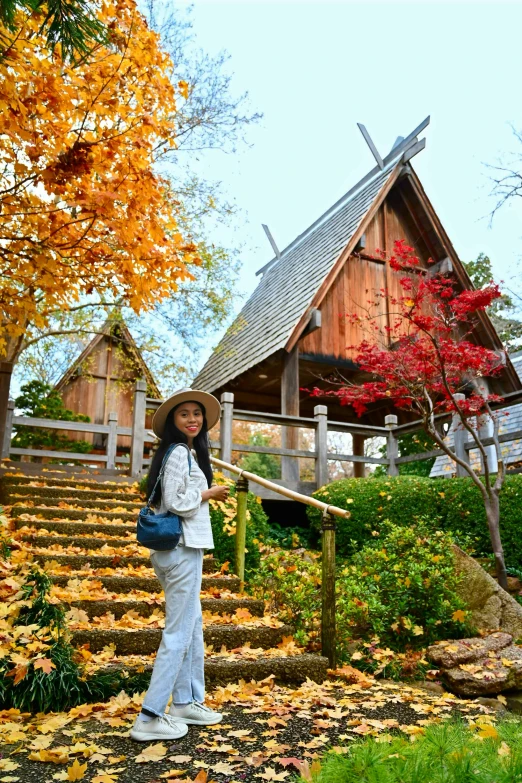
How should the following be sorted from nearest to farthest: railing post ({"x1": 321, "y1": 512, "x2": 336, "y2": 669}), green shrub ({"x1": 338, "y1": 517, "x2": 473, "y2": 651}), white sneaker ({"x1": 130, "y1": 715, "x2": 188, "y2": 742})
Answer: white sneaker ({"x1": 130, "y1": 715, "x2": 188, "y2": 742})
railing post ({"x1": 321, "y1": 512, "x2": 336, "y2": 669})
green shrub ({"x1": 338, "y1": 517, "x2": 473, "y2": 651})

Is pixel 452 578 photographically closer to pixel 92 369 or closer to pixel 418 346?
pixel 418 346

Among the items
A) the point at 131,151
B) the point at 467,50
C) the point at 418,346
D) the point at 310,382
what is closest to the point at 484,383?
the point at 310,382

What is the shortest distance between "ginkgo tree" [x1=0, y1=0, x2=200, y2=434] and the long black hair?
6.40 feet

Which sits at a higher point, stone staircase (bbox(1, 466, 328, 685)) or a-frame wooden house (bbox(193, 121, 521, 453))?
a-frame wooden house (bbox(193, 121, 521, 453))

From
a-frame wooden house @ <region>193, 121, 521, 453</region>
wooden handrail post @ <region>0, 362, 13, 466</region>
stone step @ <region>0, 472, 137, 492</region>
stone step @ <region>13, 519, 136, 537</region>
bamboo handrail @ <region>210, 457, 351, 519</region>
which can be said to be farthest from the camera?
a-frame wooden house @ <region>193, 121, 521, 453</region>

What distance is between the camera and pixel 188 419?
3461 millimetres

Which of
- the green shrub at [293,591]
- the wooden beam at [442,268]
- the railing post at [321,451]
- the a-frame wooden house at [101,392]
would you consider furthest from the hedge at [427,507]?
the a-frame wooden house at [101,392]

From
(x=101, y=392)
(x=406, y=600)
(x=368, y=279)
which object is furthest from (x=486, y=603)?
(x=101, y=392)

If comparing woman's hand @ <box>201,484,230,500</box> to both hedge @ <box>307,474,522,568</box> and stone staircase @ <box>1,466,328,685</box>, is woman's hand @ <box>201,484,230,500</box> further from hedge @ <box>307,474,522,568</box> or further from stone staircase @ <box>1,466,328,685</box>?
hedge @ <box>307,474,522,568</box>

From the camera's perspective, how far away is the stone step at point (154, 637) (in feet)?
13.5

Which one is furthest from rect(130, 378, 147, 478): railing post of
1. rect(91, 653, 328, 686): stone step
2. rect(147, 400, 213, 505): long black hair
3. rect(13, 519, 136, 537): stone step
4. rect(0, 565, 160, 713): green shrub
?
rect(147, 400, 213, 505): long black hair

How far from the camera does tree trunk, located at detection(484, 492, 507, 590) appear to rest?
22.3 feet

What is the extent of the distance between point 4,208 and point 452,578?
192 inches

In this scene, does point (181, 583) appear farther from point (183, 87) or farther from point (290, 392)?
point (290, 392)
